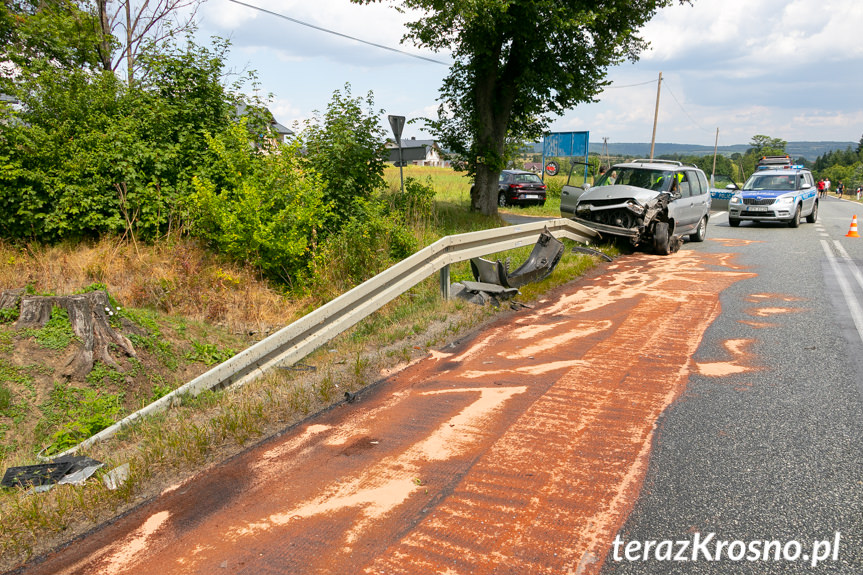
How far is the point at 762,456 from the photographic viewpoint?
389cm

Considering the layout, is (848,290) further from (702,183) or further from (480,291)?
(702,183)

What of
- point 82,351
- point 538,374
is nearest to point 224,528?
point 538,374

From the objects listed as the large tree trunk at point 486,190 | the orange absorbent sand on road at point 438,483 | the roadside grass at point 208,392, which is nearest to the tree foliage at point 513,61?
the large tree trunk at point 486,190

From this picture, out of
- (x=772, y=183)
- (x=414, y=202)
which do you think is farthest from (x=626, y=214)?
(x=772, y=183)

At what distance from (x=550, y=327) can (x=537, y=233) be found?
375 centimetres

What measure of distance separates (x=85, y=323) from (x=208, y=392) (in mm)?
2373

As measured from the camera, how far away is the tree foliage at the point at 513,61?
15000 mm

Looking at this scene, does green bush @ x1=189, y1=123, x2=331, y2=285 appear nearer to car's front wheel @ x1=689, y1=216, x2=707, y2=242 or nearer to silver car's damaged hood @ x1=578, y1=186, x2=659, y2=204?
silver car's damaged hood @ x1=578, y1=186, x2=659, y2=204

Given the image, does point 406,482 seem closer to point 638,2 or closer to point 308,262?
point 308,262

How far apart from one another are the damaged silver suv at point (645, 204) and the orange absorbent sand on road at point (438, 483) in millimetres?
7530

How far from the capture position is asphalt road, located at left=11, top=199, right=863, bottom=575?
2.91 metres

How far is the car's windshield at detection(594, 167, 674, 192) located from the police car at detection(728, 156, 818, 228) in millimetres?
7818
